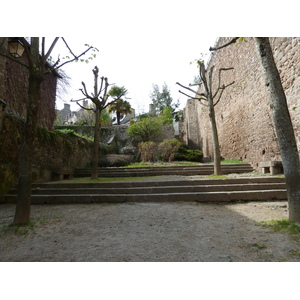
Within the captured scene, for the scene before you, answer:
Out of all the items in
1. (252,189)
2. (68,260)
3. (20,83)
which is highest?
(20,83)

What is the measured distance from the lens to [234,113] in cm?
1066

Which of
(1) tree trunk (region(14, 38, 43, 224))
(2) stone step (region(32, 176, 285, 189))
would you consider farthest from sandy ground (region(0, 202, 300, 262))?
(2) stone step (region(32, 176, 285, 189))

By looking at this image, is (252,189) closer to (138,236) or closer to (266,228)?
(266,228)

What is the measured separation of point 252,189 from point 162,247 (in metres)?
3.51

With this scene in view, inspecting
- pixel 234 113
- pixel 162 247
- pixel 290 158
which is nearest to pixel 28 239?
pixel 162 247

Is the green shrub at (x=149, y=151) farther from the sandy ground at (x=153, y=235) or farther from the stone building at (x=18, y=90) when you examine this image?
the sandy ground at (x=153, y=235)

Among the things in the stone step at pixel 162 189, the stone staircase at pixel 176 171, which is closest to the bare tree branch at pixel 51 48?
the stone step at pixel 162 189

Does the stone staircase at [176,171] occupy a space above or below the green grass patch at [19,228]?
above

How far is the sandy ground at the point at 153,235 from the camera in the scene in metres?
2.16

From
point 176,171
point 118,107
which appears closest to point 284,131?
point 176,171

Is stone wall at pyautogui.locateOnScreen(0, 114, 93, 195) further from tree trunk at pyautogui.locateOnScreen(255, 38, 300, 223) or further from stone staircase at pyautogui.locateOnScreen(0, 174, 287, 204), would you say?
tree trunk at pyautogui.locateOnScreen(255, 38, 300, 223)

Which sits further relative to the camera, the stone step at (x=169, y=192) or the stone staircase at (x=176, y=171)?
the stone staircase at (x=176, y=171)

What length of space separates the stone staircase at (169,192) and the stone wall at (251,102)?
2076 mm

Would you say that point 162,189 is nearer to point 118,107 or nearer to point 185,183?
point 185,183
